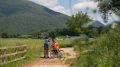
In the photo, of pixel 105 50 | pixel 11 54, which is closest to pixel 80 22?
pixel 105 50

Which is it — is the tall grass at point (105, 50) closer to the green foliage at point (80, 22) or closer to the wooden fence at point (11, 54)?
the green foliage at point (80, 22)

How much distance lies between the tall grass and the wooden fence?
6949mm

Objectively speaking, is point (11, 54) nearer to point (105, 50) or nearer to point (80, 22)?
point (80, 22)

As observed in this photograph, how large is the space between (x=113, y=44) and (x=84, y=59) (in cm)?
128

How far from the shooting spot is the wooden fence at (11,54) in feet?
51.5

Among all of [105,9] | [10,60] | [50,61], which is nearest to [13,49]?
[10,60]

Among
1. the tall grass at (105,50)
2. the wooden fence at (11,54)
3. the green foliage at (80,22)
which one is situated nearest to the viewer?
the green foliage at (80,22)

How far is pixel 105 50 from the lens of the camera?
27.8ft

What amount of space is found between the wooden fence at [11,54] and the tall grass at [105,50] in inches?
274

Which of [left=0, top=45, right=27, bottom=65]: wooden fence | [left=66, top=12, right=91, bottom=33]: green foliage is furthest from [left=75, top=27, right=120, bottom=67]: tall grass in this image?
[left=0, top=45, right=27, bottom=65]: wooden fence

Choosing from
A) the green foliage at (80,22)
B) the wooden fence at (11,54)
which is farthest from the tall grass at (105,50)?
the wooden fence at (11,54)

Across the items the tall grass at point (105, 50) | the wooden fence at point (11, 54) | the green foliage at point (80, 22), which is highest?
the green foliage at point (80, 22)

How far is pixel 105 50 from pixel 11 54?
29.9 feet

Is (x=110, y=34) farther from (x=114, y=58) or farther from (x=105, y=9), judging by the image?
(x=105, y=9)
